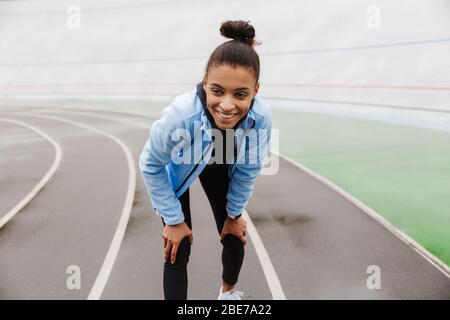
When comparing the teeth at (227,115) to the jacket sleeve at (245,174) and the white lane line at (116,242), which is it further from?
the white lane line at (116,242)

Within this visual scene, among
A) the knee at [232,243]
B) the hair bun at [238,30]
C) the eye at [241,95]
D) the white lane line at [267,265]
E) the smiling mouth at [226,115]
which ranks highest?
the hair bun at [238,30]

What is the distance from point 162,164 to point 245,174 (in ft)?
1.94

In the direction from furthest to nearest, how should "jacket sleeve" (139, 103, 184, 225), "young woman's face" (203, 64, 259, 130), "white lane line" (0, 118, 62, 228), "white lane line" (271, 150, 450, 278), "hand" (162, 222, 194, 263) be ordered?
"white lane line" (0, 118, 62, 228), "white lane line" (271, 150, 450, 278), "hand" (162, 222, 194, 263), "jacket sleeve" (139, 103, 184, 225), "young woman's face" (203, 64, 259, 130)

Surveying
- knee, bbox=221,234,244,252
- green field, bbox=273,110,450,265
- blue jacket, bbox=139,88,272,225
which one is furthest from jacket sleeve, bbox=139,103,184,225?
green field, bbox=273,110,450,265

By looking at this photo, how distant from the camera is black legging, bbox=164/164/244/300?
260 cm

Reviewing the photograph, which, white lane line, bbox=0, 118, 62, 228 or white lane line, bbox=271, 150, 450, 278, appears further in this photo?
white lane line, bbox=0, 118, 62, 228

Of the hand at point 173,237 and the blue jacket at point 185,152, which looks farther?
the hand at point 173,237

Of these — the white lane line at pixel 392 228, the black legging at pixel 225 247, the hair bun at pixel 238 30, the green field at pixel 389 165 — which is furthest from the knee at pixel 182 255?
the green field at pixel 389 165

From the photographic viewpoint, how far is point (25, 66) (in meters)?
27.8

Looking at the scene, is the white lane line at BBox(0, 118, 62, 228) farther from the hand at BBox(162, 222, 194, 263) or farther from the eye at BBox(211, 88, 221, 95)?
the eye at BBox(211, 88, 221, 95)

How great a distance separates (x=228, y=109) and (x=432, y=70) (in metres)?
14.6

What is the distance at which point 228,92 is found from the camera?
2.14 meters

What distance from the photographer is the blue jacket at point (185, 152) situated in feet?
7.39

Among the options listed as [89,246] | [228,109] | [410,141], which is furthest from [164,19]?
[228,109]
